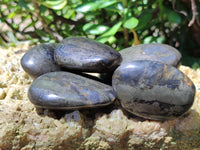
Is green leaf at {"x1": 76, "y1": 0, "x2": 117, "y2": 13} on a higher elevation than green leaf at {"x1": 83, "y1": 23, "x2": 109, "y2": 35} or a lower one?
higher

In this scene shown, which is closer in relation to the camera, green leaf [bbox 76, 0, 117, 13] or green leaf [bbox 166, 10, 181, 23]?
green leaf [bbox 76, 0, 117, 13]

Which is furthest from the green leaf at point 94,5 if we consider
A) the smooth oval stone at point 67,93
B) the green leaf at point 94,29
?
the smooth oval stone at point 67,93

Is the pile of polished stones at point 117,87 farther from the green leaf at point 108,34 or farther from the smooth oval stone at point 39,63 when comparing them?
the green leaf at point 108,34

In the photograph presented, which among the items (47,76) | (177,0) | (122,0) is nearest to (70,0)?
(122,0)

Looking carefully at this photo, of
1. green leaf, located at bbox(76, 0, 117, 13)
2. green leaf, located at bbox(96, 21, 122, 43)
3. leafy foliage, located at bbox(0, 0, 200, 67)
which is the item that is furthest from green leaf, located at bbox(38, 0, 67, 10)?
green leaf, located at bbox(96, 21, 122, 43)

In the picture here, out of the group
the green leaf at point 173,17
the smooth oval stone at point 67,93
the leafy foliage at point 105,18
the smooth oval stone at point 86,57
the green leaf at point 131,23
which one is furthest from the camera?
the green leaf at point 173,17

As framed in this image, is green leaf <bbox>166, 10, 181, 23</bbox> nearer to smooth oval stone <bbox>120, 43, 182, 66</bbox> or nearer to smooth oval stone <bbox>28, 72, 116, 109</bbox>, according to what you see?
smooth oval stone <bbox>120, 43, 182, 66</bbox>

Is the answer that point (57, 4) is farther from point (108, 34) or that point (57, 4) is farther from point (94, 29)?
point (108, 34)
